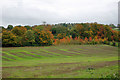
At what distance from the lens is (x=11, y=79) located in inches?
397

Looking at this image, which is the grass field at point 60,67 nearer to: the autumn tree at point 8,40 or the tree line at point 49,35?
the autumn tree at point 8,40

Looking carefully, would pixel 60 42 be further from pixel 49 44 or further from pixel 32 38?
pixel 32 38

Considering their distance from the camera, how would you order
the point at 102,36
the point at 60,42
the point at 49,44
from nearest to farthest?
1. the point at 49,44
2. the point at 60,42
3. the point at 102,36

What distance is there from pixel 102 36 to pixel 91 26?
10009 millimetres

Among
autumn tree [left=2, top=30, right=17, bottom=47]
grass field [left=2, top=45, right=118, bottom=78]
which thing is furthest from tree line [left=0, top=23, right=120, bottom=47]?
grass field [left=2, top=45, right=118, bottom=78]

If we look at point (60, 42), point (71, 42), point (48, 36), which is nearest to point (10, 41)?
point (48, 36)

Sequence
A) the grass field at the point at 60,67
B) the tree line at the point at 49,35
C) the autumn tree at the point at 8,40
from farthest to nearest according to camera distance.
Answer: the tree line at the point at 49,35 → the autumn tree at the point at 8,40 → the grass field at the point at 60,67

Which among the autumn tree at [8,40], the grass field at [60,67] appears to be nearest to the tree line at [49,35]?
the autumn tree at [8,40]

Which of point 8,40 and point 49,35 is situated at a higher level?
point 49,35

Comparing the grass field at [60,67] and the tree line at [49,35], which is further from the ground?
the tree line at [49,35]

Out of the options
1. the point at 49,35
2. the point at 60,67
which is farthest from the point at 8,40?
the point at 60,67

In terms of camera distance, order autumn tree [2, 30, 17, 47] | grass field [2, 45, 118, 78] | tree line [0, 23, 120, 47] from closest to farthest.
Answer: grass field [2, 45, 118, 78], autumn tree [2, 30, 17, 47], tree line [0, 23, 120, 47]

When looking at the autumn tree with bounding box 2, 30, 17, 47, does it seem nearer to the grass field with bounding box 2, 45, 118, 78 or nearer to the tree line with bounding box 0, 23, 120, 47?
the tree line with bounding box 0, 23, 120, 47

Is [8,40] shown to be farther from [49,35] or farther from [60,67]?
[60,67]
